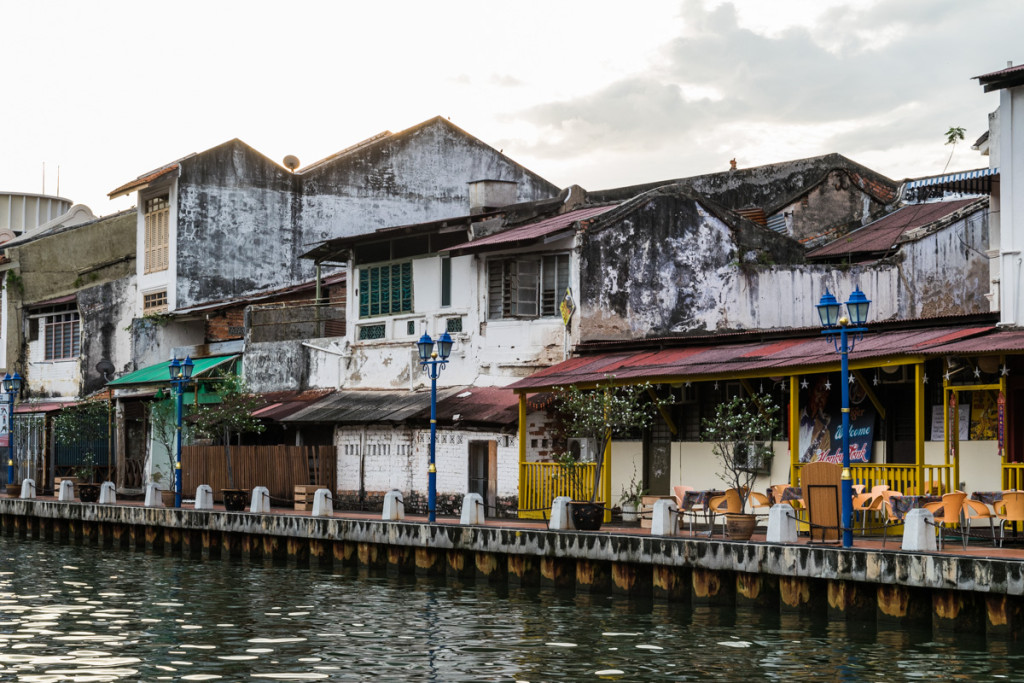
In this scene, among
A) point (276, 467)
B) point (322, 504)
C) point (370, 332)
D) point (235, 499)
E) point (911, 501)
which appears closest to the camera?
point (911, 501)

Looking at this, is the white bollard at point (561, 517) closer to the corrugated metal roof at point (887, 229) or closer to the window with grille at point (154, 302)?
the corrugated metal roof at point (887, 229)

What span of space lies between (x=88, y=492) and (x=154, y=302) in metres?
10.1

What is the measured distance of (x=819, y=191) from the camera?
38719 mm

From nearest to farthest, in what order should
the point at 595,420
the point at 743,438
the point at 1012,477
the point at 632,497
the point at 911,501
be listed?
1. the point at 911,501
2. the point at 1012,477
3. the point at 743,438
4. the point at 595,420
5. the point at 632,497

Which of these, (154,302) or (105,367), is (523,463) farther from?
(105,367)

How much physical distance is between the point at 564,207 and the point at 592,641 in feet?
59.8

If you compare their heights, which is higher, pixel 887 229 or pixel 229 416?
pixel 887 229

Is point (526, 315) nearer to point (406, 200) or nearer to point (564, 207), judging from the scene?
point (564, 207)

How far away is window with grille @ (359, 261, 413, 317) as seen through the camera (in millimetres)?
36844

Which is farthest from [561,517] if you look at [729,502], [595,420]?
[729,502]

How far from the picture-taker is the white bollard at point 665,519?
77.7ft

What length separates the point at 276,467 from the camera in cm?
3662

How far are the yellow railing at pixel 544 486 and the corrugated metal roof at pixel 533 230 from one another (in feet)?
17.4

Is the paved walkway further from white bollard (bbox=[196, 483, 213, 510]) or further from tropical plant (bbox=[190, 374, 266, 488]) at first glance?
tropical plant (bbox=[190, 374, 266, 488])
